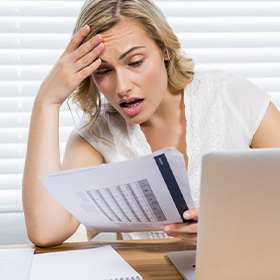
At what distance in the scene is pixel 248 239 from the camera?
696 mm

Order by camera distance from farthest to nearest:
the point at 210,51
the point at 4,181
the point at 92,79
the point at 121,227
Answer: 1. the point at 210,51
2. the point at 4,181
3. the point at 92,79
4. the point at 121,227

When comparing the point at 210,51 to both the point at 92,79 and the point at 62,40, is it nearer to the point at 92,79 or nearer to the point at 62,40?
the point at 62,40

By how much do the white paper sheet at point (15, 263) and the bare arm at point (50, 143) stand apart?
0.09m

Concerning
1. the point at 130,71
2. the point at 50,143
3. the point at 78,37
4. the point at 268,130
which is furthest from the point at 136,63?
the point at 268,130

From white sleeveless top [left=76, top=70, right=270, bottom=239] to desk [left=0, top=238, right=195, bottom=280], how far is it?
33 centimetres

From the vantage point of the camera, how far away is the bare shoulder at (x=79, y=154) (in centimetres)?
144

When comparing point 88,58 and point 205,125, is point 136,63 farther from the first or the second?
point 205,125

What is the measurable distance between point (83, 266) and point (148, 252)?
0.16 m

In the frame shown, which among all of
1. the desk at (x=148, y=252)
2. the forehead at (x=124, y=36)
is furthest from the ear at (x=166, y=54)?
the desk at (x=148, y=252)

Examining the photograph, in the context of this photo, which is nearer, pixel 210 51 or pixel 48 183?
pixel 48 183

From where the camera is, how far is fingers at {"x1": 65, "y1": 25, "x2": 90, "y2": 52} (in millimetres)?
1280

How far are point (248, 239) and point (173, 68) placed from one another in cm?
88

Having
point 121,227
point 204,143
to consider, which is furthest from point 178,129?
point 121,227

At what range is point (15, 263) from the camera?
0.98 metres
